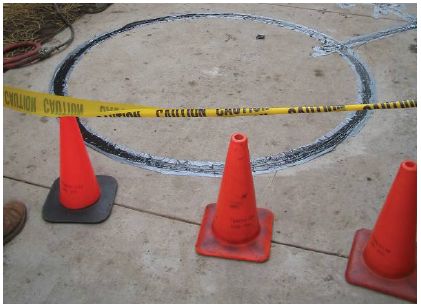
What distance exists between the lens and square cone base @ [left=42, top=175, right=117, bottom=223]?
2666 mm

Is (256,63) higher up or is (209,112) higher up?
(209,112)

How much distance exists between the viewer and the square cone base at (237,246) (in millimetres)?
2416

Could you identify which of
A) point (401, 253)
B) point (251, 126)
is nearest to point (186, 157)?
point (251, 126)

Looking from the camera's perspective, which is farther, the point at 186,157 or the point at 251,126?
the point at 251,126

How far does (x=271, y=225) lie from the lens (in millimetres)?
2607

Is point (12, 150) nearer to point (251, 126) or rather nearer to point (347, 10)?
point (251, 126)

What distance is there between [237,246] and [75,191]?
1.13 meters

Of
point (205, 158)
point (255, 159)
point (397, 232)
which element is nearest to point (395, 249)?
point (397, 232)

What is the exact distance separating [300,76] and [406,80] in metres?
1.06

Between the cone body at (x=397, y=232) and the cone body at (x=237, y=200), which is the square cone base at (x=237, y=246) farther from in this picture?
the cone body at (x=397, y=232)

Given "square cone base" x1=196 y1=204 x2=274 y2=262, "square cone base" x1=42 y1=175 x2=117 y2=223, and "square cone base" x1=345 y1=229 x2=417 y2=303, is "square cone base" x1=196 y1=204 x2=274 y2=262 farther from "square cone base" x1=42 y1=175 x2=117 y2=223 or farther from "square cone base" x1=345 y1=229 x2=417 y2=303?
"square cone base" x1=42 y1=175 x2=117 y2=223

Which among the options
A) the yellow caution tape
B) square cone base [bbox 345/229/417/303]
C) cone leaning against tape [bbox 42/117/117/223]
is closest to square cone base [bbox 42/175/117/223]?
cone leaning against tape [bbox 42/117/117/223]

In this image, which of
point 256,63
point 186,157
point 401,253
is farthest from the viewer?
point 256,63

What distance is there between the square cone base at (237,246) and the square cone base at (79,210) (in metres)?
0.69
